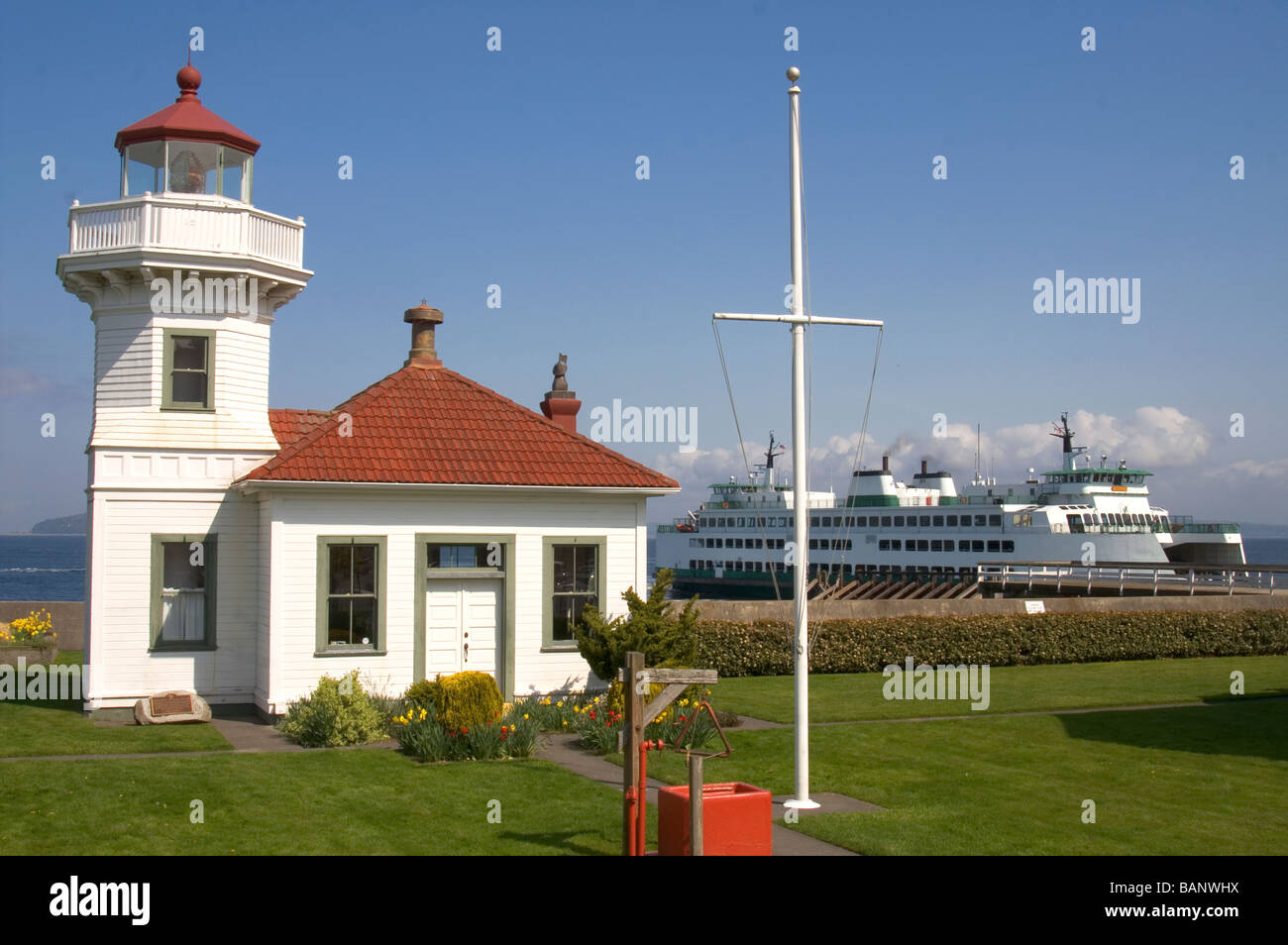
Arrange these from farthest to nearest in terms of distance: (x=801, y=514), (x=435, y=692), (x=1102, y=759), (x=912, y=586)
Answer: (x=912, y=586) → (x=435, y=692) → (x=1102, y=759) → (x=801, y=514)

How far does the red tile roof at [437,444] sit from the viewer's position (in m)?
18.0

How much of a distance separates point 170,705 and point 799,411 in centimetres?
1120

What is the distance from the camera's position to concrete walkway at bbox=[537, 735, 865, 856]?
10.1m

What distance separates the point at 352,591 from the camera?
58.7 ft

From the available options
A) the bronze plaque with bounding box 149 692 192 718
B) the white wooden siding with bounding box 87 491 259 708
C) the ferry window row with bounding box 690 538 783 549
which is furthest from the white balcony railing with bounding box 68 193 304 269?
the ferry window row with bounding box 690 538 783 549

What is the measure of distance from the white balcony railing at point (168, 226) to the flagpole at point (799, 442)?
10.4 metres

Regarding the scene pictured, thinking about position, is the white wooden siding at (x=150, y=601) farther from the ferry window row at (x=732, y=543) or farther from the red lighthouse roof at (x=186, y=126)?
the ferry window row at (x=732, y=543)

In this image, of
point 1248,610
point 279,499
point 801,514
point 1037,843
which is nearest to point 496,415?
point 279,499

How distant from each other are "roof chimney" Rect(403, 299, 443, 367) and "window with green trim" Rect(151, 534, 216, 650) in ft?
16.6

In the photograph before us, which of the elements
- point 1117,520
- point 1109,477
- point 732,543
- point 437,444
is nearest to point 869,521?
point 732,543

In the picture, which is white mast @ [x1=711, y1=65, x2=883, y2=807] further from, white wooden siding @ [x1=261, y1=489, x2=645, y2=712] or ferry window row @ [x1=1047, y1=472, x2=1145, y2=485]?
ferry window row @ [x1=1047, y1=472, x2=1145, y2=485]
